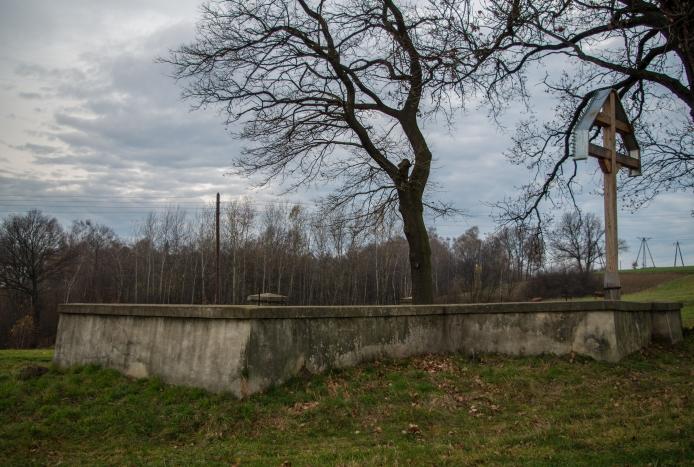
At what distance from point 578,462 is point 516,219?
908 centimetres

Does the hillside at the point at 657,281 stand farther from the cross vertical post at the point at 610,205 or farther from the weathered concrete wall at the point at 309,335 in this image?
the weathered concrete wall at the point at 309,335

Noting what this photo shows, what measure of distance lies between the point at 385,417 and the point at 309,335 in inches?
80.0

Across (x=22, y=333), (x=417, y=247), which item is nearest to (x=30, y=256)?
(x=22, y=333)

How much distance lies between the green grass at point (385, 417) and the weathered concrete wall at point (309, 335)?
1.00 ft

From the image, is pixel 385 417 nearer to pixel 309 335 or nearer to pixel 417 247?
pixel 309 335

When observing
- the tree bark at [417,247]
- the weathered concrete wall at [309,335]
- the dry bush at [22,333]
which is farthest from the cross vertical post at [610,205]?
the dry bush at [22,333]

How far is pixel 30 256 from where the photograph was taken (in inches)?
2012

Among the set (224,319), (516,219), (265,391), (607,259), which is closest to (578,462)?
(265,391)

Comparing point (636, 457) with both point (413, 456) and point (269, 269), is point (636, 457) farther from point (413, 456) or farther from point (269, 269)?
point (269, 269)

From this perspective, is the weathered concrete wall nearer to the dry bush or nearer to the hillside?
the hillside

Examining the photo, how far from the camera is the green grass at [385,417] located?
5.69 m

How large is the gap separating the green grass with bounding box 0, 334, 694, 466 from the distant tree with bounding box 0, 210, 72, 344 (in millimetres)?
45855

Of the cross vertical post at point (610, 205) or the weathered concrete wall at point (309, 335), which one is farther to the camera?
the cross vertical post at point (610, 205)

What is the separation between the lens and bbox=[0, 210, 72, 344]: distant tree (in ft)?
163
